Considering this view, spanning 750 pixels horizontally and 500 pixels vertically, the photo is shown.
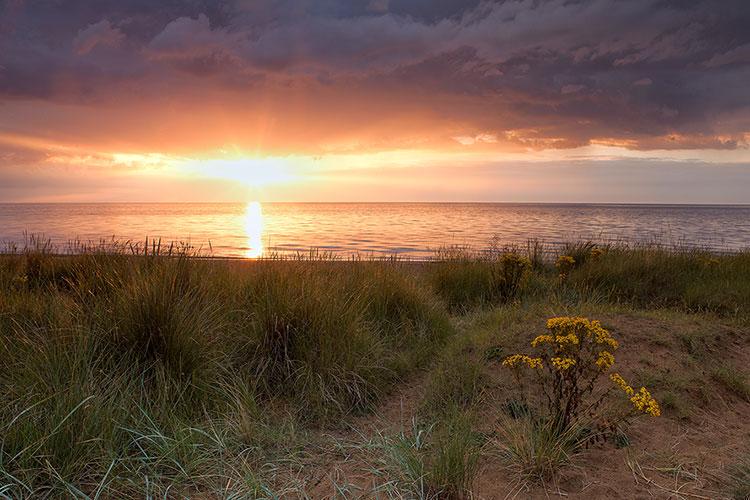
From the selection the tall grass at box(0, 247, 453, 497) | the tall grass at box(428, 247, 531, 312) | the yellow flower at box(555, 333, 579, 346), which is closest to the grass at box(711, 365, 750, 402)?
the yellow flower at box(555, 333, 579, 346)

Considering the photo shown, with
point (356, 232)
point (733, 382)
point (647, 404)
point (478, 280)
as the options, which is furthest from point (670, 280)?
point (356, 232)

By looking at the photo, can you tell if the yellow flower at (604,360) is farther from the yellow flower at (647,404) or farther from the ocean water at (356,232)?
the ocean water at (356,232)

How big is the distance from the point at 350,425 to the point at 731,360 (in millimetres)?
4242

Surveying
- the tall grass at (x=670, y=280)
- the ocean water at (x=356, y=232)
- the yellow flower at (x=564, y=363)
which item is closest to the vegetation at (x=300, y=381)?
the yellow flower at (x=564, y=363)

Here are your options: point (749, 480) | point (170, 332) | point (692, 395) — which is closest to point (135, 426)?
point (170, 332)

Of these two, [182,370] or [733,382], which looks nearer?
[182,370]

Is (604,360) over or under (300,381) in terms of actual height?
Answer: over

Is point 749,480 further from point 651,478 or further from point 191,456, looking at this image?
point 191,456

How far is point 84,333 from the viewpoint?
13.5ft

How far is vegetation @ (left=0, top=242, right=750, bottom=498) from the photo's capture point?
10.2ft

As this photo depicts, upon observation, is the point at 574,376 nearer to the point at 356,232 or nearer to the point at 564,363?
the point at 564,363

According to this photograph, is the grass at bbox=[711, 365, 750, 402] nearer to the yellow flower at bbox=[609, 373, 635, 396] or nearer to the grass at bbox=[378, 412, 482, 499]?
the yellow flower at bbox=[609, 373, 635, 396]

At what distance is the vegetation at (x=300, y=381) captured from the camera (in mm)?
3111

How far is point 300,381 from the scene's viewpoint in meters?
4.58
